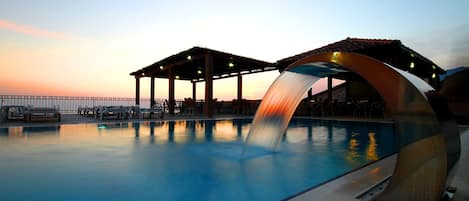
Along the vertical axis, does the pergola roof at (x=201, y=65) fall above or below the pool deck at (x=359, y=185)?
above

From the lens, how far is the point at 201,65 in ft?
57.3

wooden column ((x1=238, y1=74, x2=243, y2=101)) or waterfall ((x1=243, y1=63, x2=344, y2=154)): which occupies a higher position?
wooden column ((x1=238, y1=74, x2=243, y2=101))

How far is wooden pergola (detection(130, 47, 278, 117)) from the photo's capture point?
14027mm

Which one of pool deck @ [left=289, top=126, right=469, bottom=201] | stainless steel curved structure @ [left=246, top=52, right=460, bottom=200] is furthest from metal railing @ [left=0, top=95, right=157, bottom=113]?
stainless steel curved structure @ [left=246, top=52, right=460, bottom=200]

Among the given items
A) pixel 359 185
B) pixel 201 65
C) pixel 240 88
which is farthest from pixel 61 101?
pixel 359 185

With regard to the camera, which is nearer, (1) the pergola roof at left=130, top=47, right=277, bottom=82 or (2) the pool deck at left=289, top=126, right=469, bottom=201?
(2) the pool deck at left=289, top=126, right=469, bottom=201

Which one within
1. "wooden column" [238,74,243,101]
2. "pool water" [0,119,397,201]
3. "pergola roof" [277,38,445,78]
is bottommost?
"pool water" [0,119,397,201]

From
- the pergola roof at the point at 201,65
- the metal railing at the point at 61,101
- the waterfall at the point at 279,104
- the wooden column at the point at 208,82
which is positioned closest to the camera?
the waterfall at the point at 279,104

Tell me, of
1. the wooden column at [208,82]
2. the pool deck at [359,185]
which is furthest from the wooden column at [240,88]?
the pool deck at [359,185]

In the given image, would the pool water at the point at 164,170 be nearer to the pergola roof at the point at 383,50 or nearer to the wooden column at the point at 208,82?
the pergola roof at the point at 383,50

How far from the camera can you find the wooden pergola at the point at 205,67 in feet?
46.0

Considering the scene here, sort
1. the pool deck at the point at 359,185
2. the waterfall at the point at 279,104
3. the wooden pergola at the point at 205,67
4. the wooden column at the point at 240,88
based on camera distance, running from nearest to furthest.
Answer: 1. the pool deck at the point at 359,185
2. the waterfall at the point at 279,104
3. the wooden pergola at the point at 205,67
4. the wooden column at the point at 240,88

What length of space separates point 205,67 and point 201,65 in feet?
9.89

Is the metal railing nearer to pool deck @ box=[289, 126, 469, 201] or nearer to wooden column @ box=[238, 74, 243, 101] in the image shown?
wooden column @ box=[238, 74, 243, 101]
